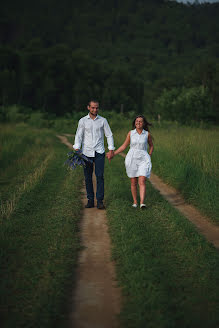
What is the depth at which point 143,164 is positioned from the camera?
7.44 m

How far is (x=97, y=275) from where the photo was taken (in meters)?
4.30

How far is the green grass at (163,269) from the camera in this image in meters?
3.38

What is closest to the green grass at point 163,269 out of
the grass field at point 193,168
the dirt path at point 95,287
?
the dirt path at point 95,287

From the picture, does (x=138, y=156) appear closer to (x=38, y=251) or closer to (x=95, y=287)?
(x=38, y=251)

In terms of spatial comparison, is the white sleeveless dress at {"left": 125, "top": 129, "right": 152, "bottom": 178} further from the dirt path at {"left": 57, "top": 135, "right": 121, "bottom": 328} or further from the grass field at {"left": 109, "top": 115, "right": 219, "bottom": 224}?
the dirt path at {"left": 57, "top": 135, "right": 121, "bottom": 328}

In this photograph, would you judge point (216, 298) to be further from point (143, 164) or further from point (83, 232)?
point (143, 164)

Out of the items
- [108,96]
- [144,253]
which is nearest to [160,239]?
[144,253]

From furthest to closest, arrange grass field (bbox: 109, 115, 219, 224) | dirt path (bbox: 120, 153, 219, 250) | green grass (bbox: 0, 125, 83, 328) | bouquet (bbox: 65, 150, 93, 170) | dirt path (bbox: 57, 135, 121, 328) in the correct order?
grass field (bbox: 109, 115, 219, 224)
bouquet (bbox: 65, 150, 93, 170)
dirt path (bbox: 120, 153, 219, 250)
green grass (bbox: 0, 125, 83, 328)
dirt path (bbox: 57, 135, 121, 328)

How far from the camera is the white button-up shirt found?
7.40 m

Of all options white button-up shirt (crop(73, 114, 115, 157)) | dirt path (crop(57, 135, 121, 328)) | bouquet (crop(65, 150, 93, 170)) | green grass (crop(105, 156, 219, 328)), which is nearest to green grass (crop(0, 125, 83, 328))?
dirt path (crop(57, 135, 121, 328))

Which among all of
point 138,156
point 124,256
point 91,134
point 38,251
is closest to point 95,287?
point 124,256

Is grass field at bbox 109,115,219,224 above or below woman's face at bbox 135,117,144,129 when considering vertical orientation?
below

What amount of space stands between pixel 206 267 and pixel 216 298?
2.55 ft

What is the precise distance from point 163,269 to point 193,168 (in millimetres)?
5846
